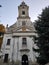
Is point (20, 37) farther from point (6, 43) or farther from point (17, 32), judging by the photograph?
point (6, 43)

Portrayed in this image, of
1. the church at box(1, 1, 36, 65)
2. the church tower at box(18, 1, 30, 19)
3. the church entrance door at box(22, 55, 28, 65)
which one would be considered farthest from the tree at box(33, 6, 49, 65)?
the church tower at box(18, 1, 30, 19)

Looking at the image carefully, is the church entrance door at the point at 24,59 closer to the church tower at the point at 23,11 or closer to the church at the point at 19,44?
the church at the point at 19,44

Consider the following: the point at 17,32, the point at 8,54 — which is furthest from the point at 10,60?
the point at 17,32

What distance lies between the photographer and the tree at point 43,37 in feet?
45.9

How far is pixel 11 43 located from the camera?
28.5 m

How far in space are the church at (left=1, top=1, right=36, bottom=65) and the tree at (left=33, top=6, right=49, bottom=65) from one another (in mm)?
11919

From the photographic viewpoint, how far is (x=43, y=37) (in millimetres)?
14719

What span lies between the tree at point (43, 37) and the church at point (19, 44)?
39.1ft

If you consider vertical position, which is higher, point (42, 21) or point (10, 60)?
point (42, 21)

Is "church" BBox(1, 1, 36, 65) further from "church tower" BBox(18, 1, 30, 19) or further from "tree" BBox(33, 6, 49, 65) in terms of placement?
"tree" BBox(33, 6, 49, 65)

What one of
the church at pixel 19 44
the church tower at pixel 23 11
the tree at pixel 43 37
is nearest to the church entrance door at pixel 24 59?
the church at pixel 19 44

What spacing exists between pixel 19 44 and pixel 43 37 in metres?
14.1

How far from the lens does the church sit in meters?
27.3

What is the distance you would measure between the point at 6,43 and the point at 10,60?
3.63 metres
